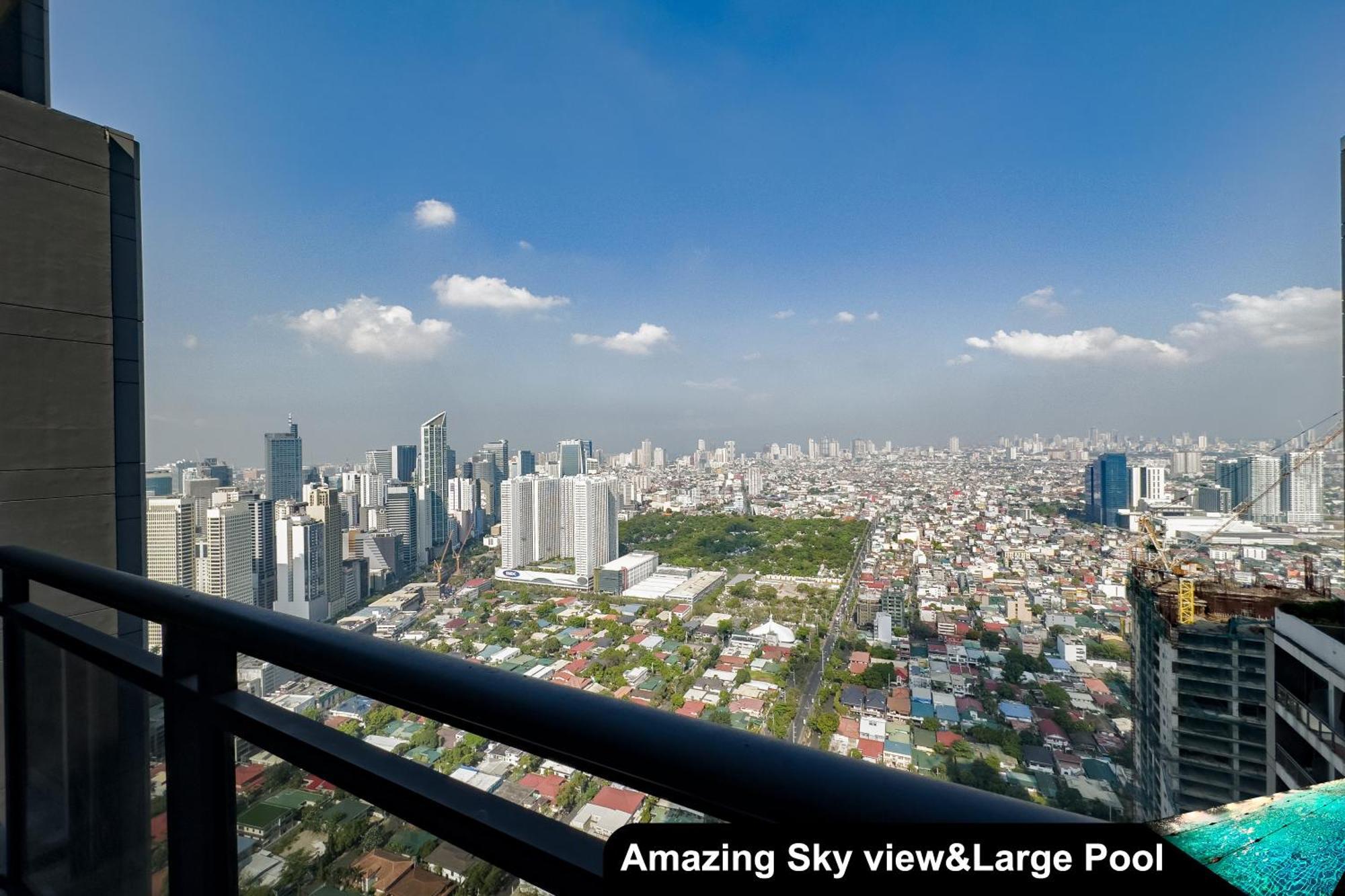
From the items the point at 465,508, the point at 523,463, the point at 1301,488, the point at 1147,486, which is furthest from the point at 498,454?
the point at 1301,488

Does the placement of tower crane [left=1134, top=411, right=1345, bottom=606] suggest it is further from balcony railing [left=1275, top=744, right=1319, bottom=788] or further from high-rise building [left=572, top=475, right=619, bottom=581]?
high-rise building [left=572, top=475, right=619, bottom=581]

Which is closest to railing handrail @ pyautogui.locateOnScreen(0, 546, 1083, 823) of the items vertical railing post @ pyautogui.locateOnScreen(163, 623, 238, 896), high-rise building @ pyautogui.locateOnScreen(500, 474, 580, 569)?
vertical railing post @ pyautogui.locateOnScreen(163, 623, 238, 896)

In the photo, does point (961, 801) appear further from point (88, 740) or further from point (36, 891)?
point (36, 891)

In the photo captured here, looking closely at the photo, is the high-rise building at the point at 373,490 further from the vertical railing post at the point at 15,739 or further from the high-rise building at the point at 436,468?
the vertical railing post at the point at 15,739

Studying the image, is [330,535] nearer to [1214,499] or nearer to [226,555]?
[226,555]

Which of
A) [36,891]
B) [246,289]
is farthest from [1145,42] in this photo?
[246,289]
